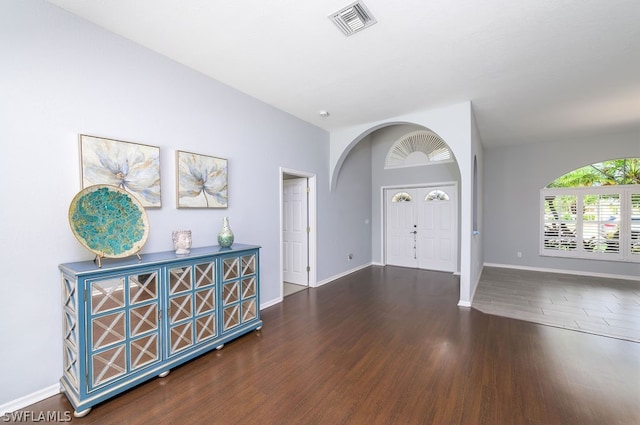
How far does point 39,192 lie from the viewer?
6.24 feet

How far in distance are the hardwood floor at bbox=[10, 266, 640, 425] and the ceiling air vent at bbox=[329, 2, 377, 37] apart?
288 cm

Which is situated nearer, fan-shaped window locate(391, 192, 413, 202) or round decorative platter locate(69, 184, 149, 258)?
round decorative platter locate(69, 184, 149, 258)

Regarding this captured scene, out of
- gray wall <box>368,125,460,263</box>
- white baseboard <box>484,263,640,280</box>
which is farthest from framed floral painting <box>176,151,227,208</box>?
white baseboard <box>484,263,640,280</box>

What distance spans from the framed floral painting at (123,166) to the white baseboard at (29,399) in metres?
1.50

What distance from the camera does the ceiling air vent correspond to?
1.96 m

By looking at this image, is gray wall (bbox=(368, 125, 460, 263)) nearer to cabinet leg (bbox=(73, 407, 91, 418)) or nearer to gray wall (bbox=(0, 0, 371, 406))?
gray wall (bbox=(0, 0, 371, 406))

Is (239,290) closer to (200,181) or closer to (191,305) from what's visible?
(191,305)

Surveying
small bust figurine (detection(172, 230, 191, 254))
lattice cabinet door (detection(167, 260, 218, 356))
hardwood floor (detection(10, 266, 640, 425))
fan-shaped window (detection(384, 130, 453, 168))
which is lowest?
hardwood floor (detection(10, 266, 640, 425))

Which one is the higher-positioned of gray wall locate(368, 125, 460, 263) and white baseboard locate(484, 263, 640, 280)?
gray wall locate(368, 125, 460, 263)

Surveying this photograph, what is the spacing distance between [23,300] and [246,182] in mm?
2193

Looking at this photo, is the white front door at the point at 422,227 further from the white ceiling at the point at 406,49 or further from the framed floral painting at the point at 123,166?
the framed floral painting at the point at 123,166

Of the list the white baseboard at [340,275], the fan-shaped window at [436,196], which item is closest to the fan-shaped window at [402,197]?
the fan-shaped window at [436,196]

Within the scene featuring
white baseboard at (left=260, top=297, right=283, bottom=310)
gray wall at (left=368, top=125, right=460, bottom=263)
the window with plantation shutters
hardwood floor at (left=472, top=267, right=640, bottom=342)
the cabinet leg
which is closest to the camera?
the cabinet leg

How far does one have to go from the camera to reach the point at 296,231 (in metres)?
4.78
